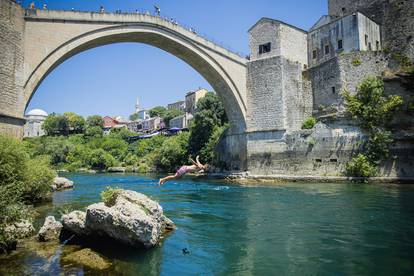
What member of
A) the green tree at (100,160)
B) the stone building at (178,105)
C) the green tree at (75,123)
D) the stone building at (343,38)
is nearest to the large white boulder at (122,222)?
the stone building at (343,38)

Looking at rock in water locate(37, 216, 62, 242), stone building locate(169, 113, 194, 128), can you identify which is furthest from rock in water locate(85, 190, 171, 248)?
stone building locate(169, 113, 194, 128)

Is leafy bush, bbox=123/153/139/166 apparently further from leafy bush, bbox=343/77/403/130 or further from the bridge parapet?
leafy bush, bbox=343/77/403/130

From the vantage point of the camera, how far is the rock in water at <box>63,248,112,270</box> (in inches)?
209

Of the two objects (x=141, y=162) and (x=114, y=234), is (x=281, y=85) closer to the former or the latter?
(x=114, y=234)

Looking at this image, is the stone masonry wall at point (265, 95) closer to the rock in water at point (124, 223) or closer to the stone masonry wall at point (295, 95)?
the stone masonry wall at point (295, 95)

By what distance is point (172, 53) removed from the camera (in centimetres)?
2281

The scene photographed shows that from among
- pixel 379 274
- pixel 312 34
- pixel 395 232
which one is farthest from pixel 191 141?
pixel 379 274

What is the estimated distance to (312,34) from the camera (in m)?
24.7

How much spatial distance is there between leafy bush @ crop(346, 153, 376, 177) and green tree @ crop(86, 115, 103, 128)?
63.1 meters

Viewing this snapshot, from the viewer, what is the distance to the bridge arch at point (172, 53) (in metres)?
15.3

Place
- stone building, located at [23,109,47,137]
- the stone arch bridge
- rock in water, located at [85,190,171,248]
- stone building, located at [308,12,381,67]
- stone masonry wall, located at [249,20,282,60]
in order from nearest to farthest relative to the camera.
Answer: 1. rock in water, located at [85,190,171,248]
2. the stone arch bridge
3. stone building, located at [308,12,381,67]
4. stone masonry wall, located at [249,20,282,60]
5. stone building, located at [23,109,47,137]

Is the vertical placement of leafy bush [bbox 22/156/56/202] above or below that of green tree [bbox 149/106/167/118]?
below

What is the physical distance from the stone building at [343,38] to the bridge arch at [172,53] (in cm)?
565

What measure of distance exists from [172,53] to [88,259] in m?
19.0
